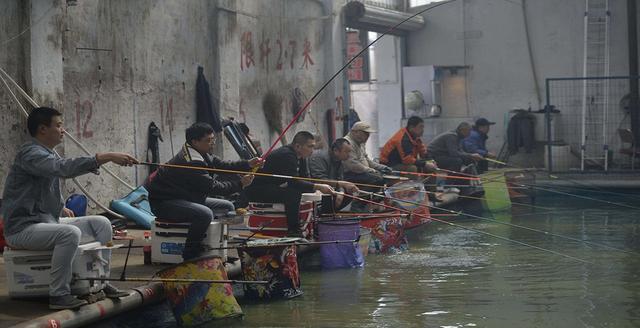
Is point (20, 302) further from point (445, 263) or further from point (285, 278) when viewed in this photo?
point (445, 263)

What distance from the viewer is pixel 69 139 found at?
1304 centimetres

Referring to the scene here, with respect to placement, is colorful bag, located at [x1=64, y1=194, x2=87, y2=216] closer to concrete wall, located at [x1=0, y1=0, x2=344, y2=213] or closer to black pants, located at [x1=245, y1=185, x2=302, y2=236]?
concrete wall, located at [x1=0, y1=0, x2=344, y2=213]

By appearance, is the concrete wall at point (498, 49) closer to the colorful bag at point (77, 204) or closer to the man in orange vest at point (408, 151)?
the man in orange vest at point (408, 151)

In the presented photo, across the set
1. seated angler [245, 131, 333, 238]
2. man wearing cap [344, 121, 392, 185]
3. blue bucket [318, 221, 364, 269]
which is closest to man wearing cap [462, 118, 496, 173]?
man wearing cap [344, 121, 392, 185]

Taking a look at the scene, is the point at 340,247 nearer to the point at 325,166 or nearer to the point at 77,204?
the point at 325,166

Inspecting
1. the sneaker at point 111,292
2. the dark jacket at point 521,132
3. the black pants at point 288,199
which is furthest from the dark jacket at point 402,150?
the sneaker at point 111,292

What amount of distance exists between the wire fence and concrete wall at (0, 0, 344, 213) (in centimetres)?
622

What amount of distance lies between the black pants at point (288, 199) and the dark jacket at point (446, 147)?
7556 mm

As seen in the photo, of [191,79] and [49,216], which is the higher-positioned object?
[191,79]

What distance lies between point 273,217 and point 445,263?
2182 millimetres

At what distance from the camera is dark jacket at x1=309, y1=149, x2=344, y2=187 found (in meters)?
14.1

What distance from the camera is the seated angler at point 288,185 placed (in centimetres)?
1185

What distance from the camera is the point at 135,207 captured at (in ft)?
43.8

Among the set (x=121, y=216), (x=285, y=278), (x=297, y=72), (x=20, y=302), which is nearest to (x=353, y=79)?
(x=297, y=72)
